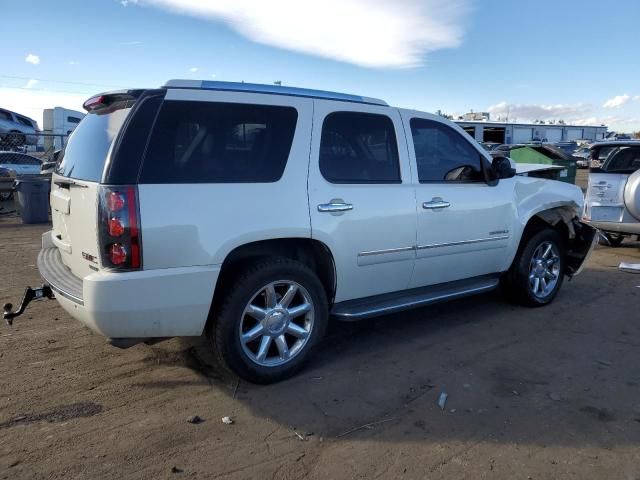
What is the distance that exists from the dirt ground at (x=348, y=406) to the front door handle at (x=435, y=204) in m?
1.20

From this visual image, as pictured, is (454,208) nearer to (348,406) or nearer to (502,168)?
(502,168)

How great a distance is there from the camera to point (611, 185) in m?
8.85

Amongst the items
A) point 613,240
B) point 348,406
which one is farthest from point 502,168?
point 613,240

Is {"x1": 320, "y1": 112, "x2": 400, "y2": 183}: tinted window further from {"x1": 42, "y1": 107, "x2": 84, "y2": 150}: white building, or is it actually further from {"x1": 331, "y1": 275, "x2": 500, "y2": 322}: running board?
{"x1": 42, "y1": 107, "x2": 84, "y2": 150}: white building

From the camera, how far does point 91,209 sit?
3311 millimetres

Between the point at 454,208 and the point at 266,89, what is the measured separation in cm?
200

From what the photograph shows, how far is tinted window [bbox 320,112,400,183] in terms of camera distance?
4.12 m

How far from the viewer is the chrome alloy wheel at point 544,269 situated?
18.9 feet

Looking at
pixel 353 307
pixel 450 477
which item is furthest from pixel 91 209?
pixel 450 477

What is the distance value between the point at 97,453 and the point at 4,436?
2.05ft

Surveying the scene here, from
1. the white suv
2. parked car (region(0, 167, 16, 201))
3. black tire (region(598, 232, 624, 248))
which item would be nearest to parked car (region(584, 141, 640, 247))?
black tire (region(598, 232, 624, 248))

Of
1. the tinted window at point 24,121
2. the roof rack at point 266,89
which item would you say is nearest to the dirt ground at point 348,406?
the roof rack at point 266,89

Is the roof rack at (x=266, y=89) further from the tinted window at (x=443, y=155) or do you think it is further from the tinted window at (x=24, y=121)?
the tinted window at (x=24, y=121)

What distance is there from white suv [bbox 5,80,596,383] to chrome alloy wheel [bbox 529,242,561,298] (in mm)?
877
